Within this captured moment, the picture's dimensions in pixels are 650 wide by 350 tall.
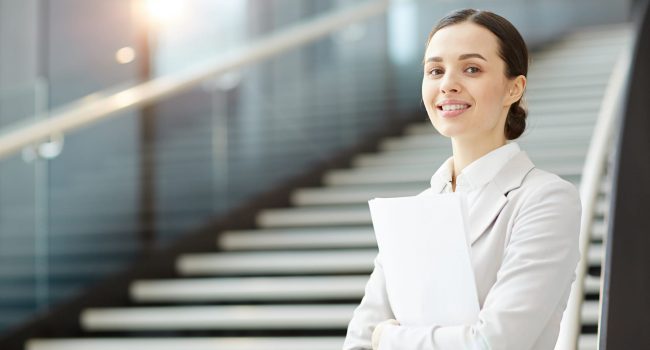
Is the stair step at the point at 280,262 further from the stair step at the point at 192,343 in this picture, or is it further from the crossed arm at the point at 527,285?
the crossed arm at the point at 527,285

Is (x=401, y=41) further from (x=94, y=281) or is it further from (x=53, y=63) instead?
(x=94, y=281)

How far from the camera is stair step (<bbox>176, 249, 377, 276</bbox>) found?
208 inches

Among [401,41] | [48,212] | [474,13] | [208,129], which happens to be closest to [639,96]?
[474,13]

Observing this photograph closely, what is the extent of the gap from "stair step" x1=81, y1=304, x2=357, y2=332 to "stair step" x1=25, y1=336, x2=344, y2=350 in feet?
0.45

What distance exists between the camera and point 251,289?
5156mm

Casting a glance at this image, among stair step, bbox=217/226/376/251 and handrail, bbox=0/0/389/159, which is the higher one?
handrail, bbox=0/0/389/159

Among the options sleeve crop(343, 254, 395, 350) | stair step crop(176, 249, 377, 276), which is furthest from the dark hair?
stair step crop(176, 249, 377, 276)

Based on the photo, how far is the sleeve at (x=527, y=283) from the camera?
154cm

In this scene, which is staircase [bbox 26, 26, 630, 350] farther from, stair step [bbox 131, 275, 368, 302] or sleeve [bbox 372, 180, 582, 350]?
sleeve [bbox 372, 180, 582, 350]

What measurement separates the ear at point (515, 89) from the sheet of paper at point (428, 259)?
21 cm

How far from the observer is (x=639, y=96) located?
280 centimetres

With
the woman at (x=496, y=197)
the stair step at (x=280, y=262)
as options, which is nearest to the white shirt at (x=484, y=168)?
the woman at (x=496, y=197)

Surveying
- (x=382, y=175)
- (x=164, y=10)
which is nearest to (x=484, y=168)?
(x=382, y=175)

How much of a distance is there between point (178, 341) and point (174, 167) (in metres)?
1.31
